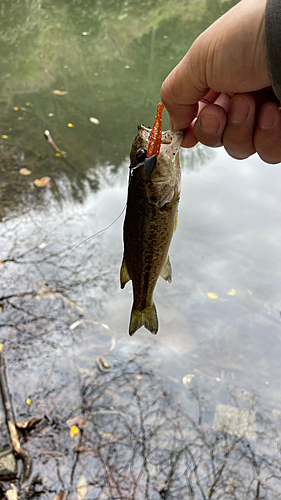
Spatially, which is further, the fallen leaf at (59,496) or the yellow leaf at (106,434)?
the yellow leaf at (106,434)

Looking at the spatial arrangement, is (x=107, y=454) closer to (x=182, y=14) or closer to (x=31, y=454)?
(x=31, y=454)

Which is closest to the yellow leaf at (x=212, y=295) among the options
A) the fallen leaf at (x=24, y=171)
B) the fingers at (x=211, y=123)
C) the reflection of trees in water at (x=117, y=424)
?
the reflection of trees in water at (x=117, y=424)

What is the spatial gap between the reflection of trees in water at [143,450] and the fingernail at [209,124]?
2.34 m

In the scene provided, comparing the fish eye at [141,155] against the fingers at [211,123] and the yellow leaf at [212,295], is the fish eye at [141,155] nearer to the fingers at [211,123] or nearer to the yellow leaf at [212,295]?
the fingers at [211,123]

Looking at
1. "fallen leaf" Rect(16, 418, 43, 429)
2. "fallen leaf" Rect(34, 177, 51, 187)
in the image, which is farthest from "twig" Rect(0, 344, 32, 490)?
"fallen leaf" Rect(34, 177, 51, 187)

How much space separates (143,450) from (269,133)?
2.51 metres

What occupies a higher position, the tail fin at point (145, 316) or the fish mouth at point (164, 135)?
the fish mouth at point (164, 135)

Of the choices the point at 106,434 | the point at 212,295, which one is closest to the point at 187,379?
the point at 106,434

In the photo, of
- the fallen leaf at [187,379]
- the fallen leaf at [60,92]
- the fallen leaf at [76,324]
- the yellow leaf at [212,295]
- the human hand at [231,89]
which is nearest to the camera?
the human hand at [231,89]

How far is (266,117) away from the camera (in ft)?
6.00

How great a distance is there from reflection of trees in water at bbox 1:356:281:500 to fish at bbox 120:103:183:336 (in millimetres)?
1680

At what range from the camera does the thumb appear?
1719 millimetres

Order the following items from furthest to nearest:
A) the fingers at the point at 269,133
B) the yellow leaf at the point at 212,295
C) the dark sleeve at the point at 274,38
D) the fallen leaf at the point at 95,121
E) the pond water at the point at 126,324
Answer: the fallen leaf at the point at 95,121 < the yellow leaf at the point at 212,295 < the pond water at the point at 126,324 < the fingers at the point at 269,133 < the dark sleeve at the point at 274,38

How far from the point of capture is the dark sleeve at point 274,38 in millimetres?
1364
